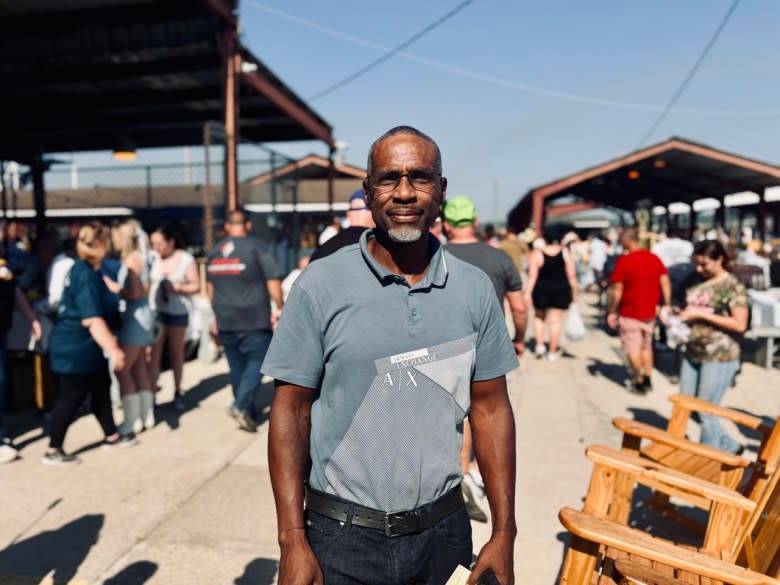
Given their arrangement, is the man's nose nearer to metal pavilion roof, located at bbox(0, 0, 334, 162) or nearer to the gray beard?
the gray beard

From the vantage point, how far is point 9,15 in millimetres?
8898

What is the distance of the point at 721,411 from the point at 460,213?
2078 mm

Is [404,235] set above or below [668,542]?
above

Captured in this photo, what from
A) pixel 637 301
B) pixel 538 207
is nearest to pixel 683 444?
pixel 637 301

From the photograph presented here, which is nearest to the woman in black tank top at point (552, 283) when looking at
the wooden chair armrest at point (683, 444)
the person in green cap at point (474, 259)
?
the person in green cap at point (474, 259)

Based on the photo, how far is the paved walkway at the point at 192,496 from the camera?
3.22m

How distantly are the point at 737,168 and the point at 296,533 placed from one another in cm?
1826

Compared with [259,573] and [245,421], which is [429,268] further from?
[245,421]

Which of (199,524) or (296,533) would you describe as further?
(199,524)

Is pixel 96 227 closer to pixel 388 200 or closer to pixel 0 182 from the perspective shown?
pixel 388 200

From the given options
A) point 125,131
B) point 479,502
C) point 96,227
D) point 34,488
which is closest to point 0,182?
point 125,131

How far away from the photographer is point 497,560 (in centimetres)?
167

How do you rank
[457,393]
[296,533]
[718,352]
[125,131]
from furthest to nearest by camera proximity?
1. [125,131]
2. [718,352]
3. [457,393]
4. [296,533]

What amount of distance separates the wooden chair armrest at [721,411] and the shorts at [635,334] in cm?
272
